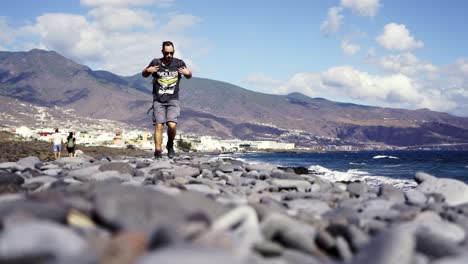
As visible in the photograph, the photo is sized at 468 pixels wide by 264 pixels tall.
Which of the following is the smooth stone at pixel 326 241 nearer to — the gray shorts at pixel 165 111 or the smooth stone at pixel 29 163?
the smooth stone at pixel 29 163

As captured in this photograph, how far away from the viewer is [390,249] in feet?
8.70

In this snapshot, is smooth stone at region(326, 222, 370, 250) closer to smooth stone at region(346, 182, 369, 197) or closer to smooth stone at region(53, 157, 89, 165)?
smooth stone at region(346, 182, 369, 197)

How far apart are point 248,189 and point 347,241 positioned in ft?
8.85

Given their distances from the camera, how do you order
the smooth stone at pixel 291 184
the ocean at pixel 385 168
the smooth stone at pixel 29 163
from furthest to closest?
1. the ocean at pixel 385 168
2. the smooth stone at pixel 29 163
3. the smooth stone at pixel 291 184

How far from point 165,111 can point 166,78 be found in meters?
0.71

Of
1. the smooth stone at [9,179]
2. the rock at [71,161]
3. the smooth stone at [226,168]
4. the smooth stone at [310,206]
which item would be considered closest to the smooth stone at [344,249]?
the smooth stone at [310,206]

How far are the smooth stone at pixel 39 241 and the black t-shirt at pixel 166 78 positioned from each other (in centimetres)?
774

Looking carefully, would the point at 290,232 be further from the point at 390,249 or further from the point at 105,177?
the point at 105,177

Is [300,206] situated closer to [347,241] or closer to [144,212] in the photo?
Answer: [347,241]

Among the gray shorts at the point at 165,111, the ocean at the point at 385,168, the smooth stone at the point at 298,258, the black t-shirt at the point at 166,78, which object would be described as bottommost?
the ocean at the point at 385,168

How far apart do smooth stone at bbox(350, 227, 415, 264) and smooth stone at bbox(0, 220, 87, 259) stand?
Result: 4.96ft

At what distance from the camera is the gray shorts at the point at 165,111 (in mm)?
10297

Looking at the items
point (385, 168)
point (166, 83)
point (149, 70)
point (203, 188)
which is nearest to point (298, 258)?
point (203, 188)

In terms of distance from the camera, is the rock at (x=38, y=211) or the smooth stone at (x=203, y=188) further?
the smooth stone at (x=203, y=188)
